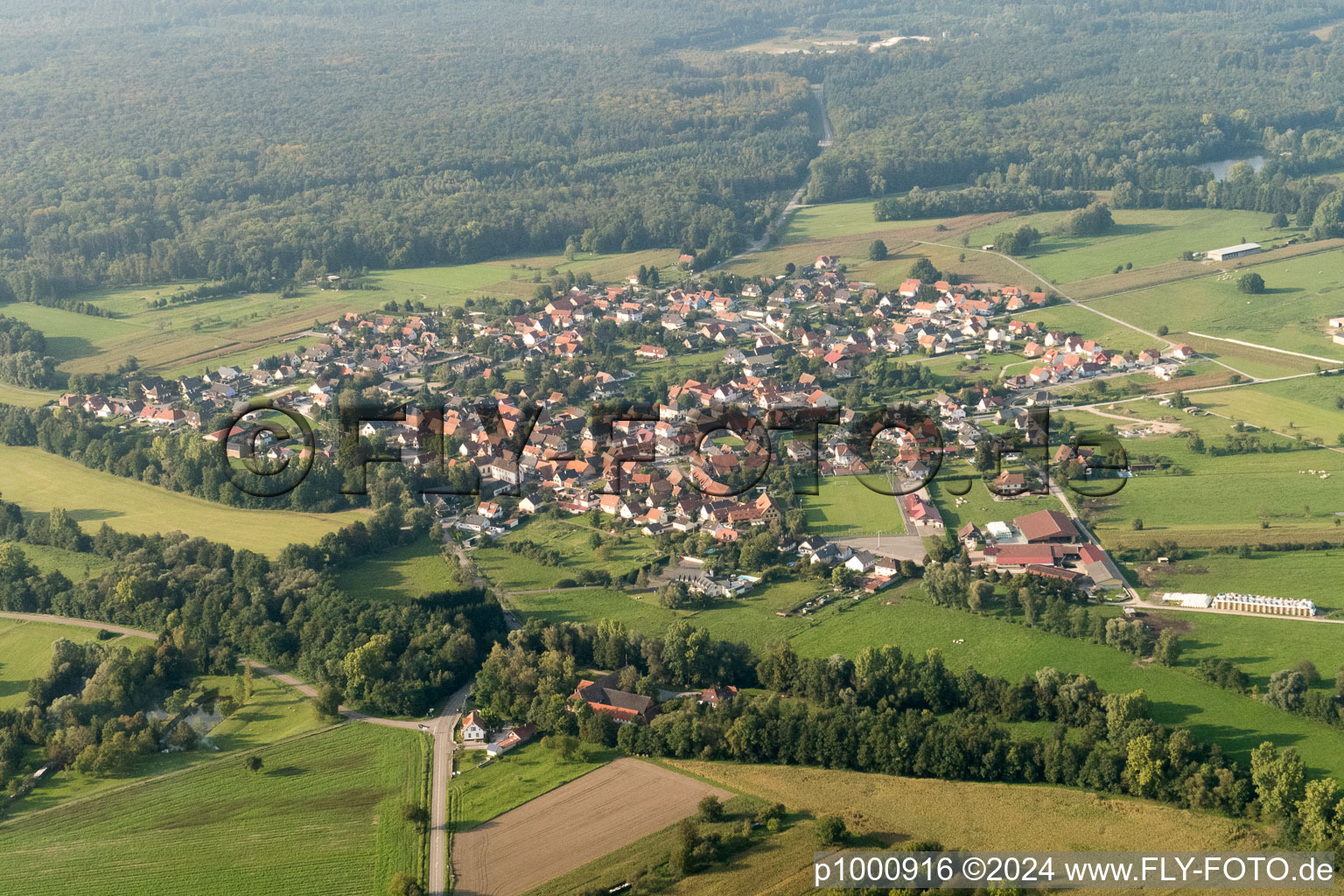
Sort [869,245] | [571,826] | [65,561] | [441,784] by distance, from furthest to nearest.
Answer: [869,245]
[65,561]
[441,784]
[571,826]

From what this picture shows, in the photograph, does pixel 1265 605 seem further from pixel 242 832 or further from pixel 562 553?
pixel 242 832

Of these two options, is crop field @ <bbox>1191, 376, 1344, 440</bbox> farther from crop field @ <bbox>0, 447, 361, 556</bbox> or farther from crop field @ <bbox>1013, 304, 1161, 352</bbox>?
crop field @ <bbox>0, 447, 361, 556</bbox>

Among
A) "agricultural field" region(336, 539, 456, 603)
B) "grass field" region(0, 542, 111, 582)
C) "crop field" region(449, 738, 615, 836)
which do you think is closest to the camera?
"crop field" region(449, 738, 615, 836)

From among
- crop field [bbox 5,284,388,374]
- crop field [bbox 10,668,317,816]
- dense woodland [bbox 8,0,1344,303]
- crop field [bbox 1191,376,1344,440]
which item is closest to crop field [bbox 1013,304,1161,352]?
crop field [bbox 1191,376,1344,440]

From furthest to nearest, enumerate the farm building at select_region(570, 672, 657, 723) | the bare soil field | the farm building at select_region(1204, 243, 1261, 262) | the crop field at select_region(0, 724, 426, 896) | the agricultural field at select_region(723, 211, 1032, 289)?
the agricultural field at select_region(723, 211, 1032, 289)
the farm building at select_region(1204, 243, 1261, 262)
the farm building at select_region(570, 672, 657, 723)
the crop field at select_region(0, 724, 426, 896)
the bare soil field

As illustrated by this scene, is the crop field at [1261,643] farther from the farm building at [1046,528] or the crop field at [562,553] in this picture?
the crop field at [562,553]

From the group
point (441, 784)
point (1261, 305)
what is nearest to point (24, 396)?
point (441, 784)

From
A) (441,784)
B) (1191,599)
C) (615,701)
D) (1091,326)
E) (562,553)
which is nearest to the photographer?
(441,784)
